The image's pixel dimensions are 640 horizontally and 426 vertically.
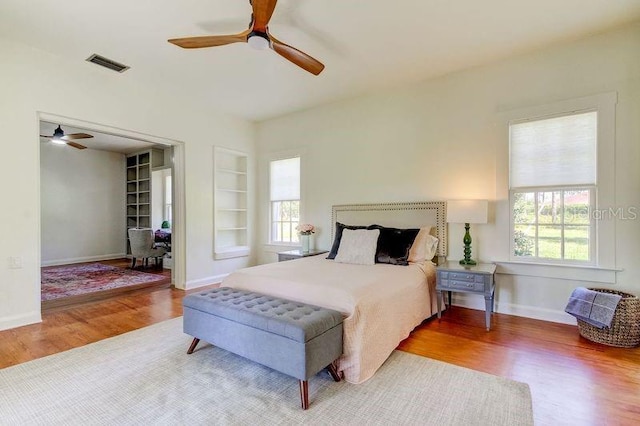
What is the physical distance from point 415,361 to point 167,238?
612cm

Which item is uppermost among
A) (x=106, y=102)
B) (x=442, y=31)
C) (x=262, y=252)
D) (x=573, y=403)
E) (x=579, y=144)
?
(x=442, y=31)

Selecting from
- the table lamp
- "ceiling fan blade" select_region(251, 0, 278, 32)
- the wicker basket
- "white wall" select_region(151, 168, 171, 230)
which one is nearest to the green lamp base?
the table lamp

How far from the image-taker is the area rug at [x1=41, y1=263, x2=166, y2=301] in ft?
15.8

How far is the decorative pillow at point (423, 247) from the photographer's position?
374 cm

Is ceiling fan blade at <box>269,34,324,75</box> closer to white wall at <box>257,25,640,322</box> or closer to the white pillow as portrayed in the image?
white wall at <box>257,25,640,322</box>

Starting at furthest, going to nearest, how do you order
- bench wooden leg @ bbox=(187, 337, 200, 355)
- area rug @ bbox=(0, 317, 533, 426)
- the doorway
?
1. the doorway
2. bench wooden leg @ bbox=(187, 337, 200, 355)
3. area rug @ bbox=(0, 317, 533, 426)

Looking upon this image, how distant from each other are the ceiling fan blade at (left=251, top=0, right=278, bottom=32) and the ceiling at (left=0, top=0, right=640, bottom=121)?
0.37m

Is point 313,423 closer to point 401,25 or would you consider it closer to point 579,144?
point 401,25

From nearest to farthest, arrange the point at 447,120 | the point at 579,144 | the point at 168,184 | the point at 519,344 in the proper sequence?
1. the point at 519,344
2. the point at 579,144
3. the point at 447,120
4. the point at 168,184

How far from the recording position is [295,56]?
2.90 metres

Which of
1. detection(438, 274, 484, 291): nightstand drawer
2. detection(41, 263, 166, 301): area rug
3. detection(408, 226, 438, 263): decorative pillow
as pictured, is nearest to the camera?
detection(438, 274, 484, 291): nightstand drawer

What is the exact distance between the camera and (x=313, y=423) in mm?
1775

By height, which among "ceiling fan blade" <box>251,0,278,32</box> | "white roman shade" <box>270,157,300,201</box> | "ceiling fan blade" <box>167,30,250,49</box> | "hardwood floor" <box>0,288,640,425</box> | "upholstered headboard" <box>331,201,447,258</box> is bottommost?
"hardwood floor" <box>0,288,640,425</box>

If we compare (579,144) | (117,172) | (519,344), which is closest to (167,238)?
(117,172)
